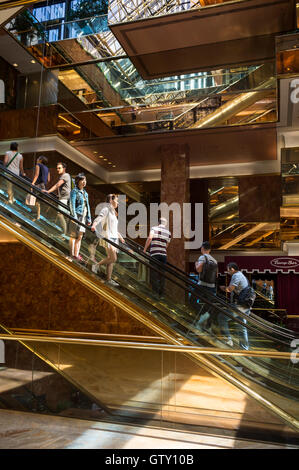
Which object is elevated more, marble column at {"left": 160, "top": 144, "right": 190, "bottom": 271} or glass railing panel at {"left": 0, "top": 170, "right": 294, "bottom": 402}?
marble column at {"left": 160, "top": 144, "right": 190, "bottom": 271}

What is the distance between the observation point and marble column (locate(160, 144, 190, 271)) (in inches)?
428

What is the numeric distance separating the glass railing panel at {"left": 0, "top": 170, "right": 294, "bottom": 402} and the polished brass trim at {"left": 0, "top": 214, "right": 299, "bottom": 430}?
0.07 meters

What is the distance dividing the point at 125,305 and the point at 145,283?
0.66 metres

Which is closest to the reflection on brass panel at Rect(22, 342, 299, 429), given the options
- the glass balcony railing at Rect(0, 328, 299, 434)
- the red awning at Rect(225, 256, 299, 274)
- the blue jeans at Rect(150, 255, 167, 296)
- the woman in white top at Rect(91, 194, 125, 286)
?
the glass balcony railing at Rect(0, 328, 299, 434)

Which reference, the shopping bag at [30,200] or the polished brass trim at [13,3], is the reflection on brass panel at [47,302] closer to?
the shopping bag at [30,200]

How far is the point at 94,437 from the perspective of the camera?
3.51m

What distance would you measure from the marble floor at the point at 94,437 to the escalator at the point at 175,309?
54 cm

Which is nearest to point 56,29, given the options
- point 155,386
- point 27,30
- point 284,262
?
point 27,30

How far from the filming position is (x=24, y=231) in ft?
18.5

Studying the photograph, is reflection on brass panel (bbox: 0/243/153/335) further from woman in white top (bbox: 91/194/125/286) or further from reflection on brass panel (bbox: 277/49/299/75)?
reflection on brass panel (bbox: 277/49/299/75)

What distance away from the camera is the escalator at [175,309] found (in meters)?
3.68

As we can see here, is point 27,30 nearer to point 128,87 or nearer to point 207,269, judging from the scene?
point 128,87
